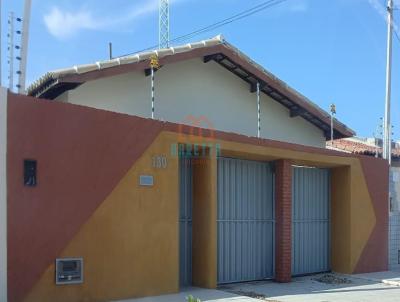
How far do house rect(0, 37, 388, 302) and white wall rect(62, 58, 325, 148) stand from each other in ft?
0.11

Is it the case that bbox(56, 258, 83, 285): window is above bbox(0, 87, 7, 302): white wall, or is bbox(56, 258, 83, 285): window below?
below

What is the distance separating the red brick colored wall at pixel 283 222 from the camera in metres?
11.2

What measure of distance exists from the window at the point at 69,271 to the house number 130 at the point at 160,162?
201cm

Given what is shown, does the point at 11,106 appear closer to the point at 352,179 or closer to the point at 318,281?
the point at 318,281

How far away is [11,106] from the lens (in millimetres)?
7094

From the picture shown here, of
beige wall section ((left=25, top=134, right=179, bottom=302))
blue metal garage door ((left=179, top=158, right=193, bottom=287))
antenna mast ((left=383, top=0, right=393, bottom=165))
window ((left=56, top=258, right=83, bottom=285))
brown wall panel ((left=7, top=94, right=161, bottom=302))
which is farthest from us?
antenna mast ((left=383, top=0, right=393, bottom=165))

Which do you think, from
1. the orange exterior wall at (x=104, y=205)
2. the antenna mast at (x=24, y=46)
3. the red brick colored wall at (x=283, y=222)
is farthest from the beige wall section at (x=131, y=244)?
the red brick colored wall at (x=283, y=222)

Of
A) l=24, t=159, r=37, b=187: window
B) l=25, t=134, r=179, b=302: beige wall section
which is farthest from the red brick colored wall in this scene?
l=24, t=159, r=37, b=187: window

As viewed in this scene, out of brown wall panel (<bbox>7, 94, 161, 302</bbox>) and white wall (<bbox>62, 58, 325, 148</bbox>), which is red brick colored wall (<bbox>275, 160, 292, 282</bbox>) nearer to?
white wall (<bbox>62, 58, 325, 148</bbox>)

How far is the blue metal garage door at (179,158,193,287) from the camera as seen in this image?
996 centimetres

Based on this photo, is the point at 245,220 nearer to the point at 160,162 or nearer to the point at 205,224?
the point at 205,224

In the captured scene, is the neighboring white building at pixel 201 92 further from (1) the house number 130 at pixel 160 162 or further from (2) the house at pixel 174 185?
(1) the house number 130 at pixel 160 162

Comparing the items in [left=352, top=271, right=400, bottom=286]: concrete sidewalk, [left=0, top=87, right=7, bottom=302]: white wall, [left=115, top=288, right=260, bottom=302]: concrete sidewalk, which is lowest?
[left=352, top=271, right=400, bottom=286]: concrete sidewalk

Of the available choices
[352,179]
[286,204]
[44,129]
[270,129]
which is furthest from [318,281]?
[44,129]
